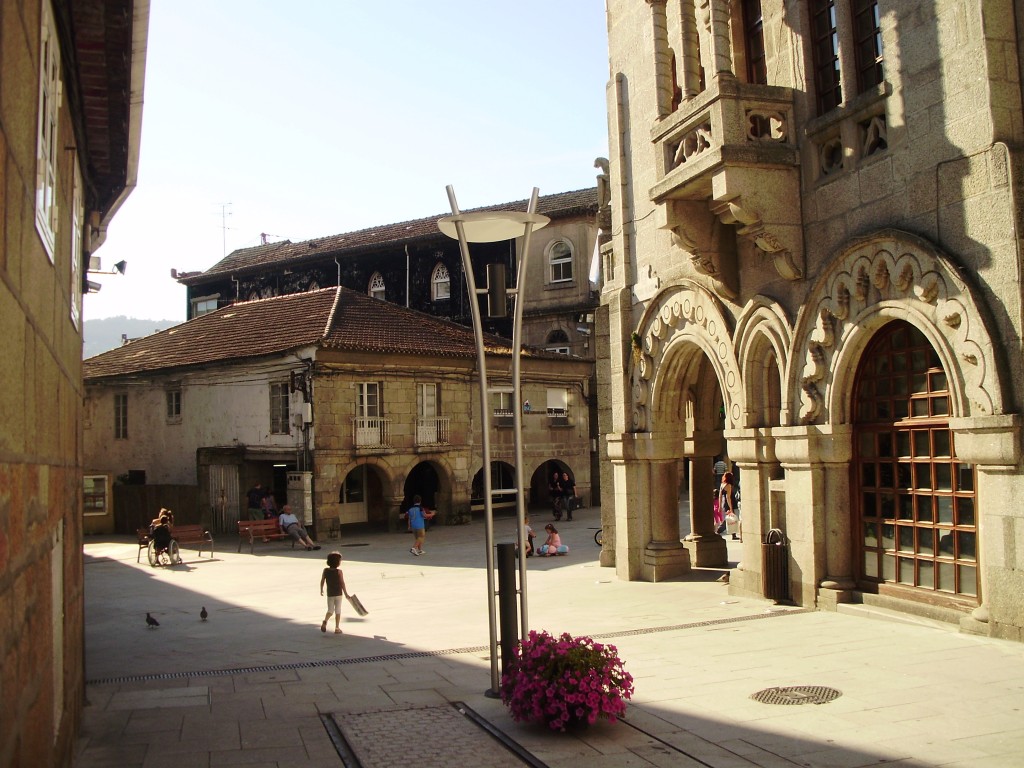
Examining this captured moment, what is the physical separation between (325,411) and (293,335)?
3.79 m

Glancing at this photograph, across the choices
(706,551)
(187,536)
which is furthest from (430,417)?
(706,551)

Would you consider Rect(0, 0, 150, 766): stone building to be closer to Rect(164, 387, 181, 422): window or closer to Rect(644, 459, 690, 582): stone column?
Rect(644, 459, 690, 582): stone column

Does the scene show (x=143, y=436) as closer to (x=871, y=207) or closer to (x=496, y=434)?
(x=496, y=434)

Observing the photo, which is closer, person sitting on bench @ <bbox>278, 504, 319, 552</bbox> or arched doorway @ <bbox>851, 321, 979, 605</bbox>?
arched doorway @ <bbox>851, 321, 979, 605</bbox>

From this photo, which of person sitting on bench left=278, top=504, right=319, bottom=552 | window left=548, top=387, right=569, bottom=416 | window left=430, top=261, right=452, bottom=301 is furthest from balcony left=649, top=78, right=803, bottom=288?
window left=430, top=261, right=452, bottom=301

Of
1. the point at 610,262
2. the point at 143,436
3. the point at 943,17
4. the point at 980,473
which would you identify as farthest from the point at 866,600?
the point at 143,436

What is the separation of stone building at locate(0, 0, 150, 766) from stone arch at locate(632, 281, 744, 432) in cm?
820

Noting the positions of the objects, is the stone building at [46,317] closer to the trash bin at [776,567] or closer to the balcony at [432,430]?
the trash bin at [776,567]

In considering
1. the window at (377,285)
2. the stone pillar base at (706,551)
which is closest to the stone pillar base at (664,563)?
the stone pillar base at (706,551)

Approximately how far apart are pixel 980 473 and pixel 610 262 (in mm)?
9210

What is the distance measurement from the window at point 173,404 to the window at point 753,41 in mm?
24331

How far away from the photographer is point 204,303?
53.0 meters

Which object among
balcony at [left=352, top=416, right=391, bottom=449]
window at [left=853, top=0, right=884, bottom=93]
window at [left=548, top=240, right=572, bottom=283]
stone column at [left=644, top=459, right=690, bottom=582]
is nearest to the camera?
window at [left=853, top=0, right=884, bottom=93]

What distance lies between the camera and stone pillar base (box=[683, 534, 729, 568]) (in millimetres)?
17000
